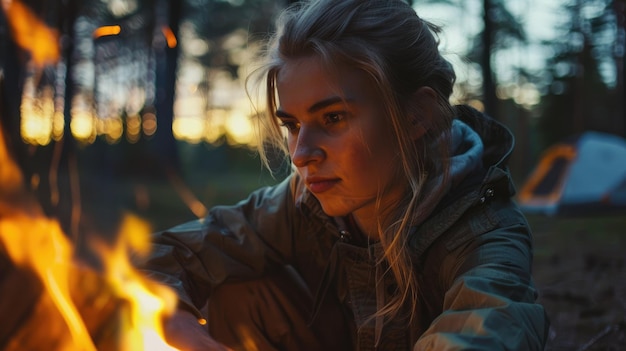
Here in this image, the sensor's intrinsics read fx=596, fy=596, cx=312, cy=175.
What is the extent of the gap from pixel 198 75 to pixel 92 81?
410 inches

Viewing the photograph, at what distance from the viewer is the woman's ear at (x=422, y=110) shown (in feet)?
6.81

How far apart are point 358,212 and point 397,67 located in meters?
0.55

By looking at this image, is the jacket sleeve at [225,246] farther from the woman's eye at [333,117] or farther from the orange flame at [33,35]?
the orange flame at [33,35]

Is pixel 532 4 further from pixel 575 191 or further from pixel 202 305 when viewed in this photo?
pixel 202 305

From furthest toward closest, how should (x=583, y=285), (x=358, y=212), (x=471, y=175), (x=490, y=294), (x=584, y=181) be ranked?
1. (x=584, y=181)
2. (x=583, y=285)
3. (x=358, y=212)
4. (x=471, y=175)
5. (x=490, y=294)

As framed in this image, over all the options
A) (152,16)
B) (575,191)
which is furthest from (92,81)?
(575,191)

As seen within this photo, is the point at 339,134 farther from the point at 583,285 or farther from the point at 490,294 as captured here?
the point at 583,285

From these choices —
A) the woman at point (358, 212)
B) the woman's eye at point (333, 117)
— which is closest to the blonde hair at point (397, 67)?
the woman at point (358, 212)

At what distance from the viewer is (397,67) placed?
2.05m

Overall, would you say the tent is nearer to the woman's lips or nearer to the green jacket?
the green jacket

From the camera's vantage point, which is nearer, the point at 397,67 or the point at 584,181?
the point at 397,67

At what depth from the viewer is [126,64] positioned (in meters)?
20.4

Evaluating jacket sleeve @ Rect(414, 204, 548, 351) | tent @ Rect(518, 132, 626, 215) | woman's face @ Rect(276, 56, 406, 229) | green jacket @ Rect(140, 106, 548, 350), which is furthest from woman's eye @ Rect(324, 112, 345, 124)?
tent @ Rect(518, 132, 626, 215)

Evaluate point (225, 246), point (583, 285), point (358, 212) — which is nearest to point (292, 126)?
point (358, 212)
